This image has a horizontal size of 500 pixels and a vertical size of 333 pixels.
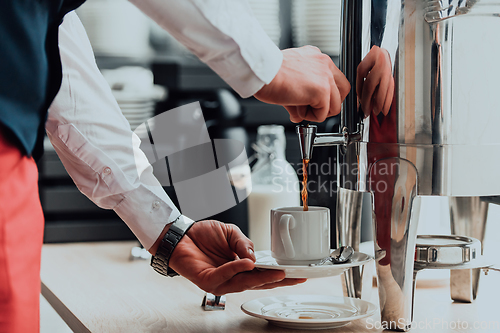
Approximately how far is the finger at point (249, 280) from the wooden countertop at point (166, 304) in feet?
0.15

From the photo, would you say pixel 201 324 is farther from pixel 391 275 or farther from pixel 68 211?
pixel 68 211

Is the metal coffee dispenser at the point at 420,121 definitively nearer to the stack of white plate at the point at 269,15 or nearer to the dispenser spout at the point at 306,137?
the dispenser spout at the point at 306,137

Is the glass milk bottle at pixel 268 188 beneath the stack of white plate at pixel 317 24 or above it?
beneath

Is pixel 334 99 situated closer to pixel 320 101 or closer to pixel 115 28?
pixel 320 101

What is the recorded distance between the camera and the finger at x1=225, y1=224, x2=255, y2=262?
0.66 meters

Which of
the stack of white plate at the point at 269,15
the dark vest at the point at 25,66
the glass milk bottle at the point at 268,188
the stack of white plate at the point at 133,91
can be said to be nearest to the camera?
the dark vest at the point at 25,66

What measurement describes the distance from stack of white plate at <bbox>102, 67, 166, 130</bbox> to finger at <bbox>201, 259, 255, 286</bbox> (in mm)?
996

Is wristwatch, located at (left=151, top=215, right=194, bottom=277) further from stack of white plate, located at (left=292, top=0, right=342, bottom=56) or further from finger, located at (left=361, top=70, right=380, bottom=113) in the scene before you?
stack of white plate, located at (left=292, top=0, right=342, bottom=56)

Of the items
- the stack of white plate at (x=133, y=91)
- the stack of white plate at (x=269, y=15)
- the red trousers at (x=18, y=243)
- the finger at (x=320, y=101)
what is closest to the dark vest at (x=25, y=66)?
the red trousers at (x=18, y=243)

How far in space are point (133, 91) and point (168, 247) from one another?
0.96 metres

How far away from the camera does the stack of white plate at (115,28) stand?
5.14 feet

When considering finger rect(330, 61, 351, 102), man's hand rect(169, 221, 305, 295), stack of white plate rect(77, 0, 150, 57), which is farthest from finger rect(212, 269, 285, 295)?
stack of white plate rect(77, 0, 150, 57)

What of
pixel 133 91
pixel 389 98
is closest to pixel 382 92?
pixel 389 98

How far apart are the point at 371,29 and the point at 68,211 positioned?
3.79ft
